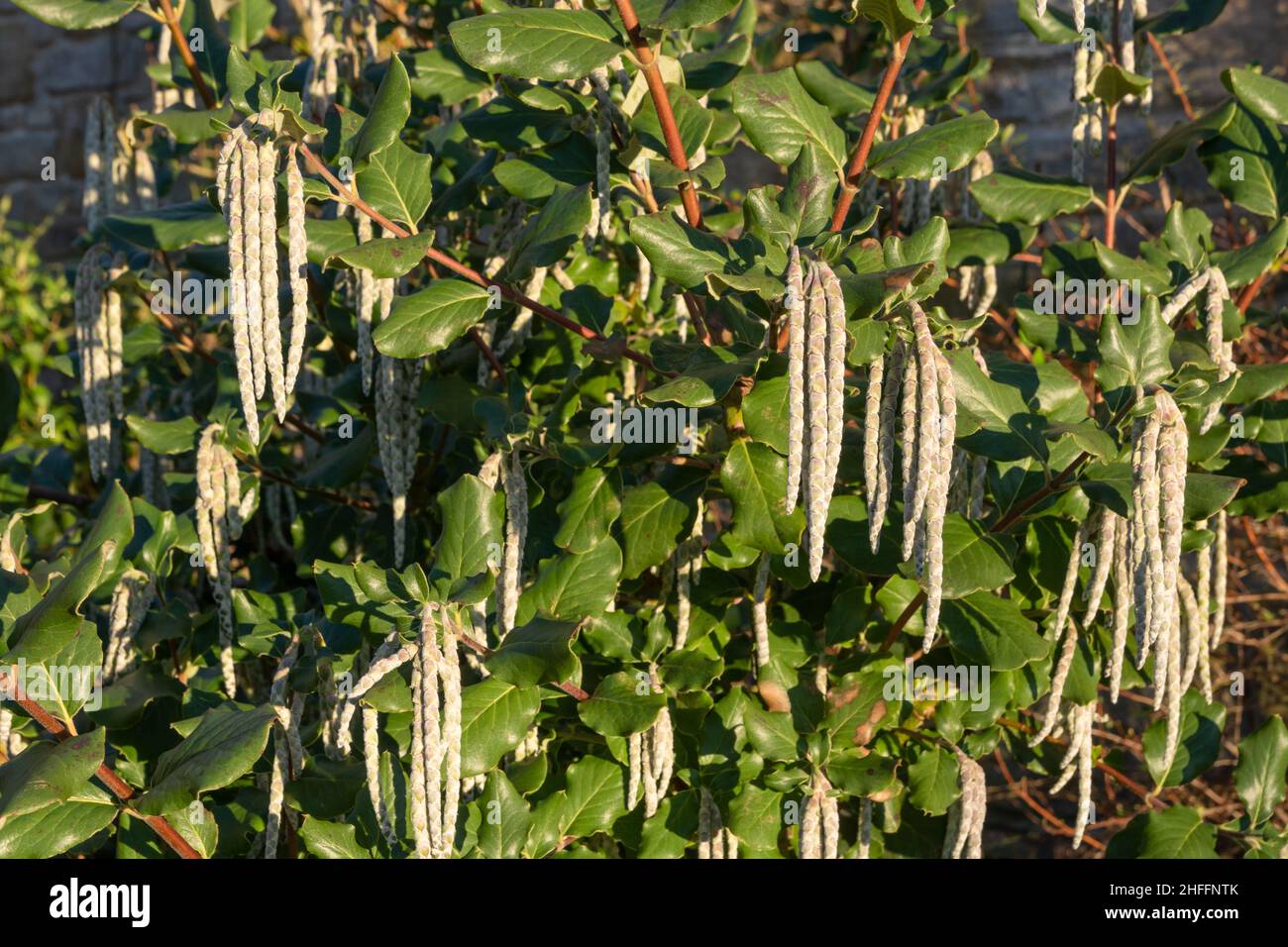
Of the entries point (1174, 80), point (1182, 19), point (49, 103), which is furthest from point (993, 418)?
point (49, 103)

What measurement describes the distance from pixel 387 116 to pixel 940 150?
76 centimetres

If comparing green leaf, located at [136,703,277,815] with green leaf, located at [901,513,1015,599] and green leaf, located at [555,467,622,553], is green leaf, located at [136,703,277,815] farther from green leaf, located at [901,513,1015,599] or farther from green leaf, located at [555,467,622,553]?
green leaf, located at [901,513,1015,599]

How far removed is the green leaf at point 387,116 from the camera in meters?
1.69

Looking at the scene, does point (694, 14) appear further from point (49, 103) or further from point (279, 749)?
point (49, 103)

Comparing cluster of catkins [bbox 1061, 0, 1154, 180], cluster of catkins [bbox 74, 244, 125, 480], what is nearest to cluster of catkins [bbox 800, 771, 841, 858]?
cluster of catkins [bbox 1061, 0, 1154, 180]

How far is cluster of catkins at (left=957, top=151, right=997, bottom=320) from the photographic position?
8.01 feet

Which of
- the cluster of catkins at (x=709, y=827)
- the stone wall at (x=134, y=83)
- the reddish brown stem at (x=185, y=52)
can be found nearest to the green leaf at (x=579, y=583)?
the cluster of catkins at (x=709, y=827)

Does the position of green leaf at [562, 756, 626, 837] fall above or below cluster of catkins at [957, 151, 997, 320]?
below

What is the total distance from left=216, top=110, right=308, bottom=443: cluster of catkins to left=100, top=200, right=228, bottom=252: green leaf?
17.3 inches

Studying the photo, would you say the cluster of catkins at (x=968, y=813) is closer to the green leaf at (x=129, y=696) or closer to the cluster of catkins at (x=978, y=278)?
the cluster of catkins at (x=978, y=278)

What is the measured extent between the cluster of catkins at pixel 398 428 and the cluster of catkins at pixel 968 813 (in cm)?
96

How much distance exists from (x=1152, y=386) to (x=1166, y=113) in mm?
3230

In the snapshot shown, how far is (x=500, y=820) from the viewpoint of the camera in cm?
181

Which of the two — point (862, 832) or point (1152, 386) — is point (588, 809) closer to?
point (862, 832)
